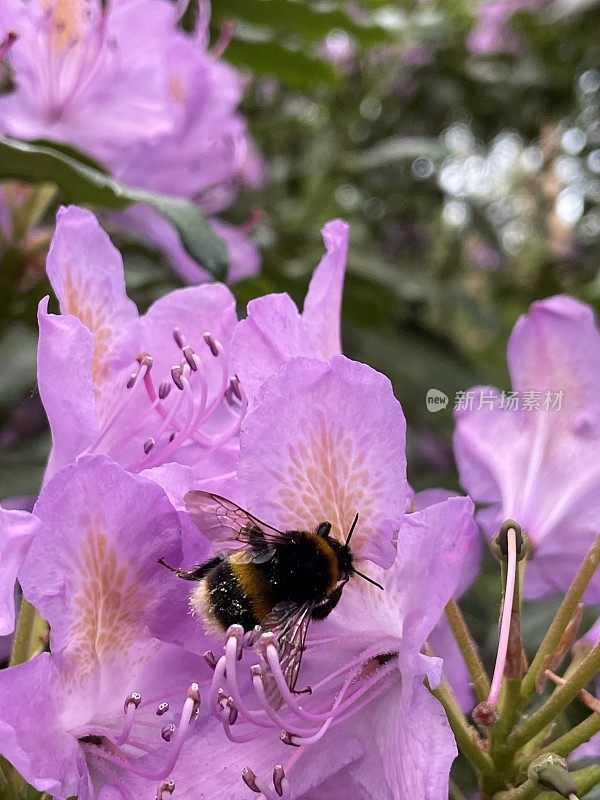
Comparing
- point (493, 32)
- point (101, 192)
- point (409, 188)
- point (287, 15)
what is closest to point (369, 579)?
point (101, 192)

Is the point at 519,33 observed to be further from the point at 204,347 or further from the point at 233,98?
the point at 204,347

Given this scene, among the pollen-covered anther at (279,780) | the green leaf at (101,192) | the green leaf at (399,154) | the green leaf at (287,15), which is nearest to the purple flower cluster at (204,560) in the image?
the pollen-covered anther at (279,780)

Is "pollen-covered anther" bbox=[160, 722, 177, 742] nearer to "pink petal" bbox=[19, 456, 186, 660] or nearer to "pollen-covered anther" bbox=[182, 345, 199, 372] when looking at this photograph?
"pink petal" bbox=[19, 456, 186, 660]

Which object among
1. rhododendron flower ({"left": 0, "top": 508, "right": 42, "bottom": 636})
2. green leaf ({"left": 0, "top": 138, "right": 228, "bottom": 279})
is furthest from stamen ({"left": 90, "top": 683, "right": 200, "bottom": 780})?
green leaf ({"left": 0, "top": 138, "right": 228, "bottom": 279})

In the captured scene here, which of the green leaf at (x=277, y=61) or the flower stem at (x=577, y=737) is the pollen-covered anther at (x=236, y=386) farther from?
the green leaf at (x=277, y=61)

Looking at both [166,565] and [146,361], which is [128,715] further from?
[146,361]

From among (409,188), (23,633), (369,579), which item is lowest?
(409,188)
